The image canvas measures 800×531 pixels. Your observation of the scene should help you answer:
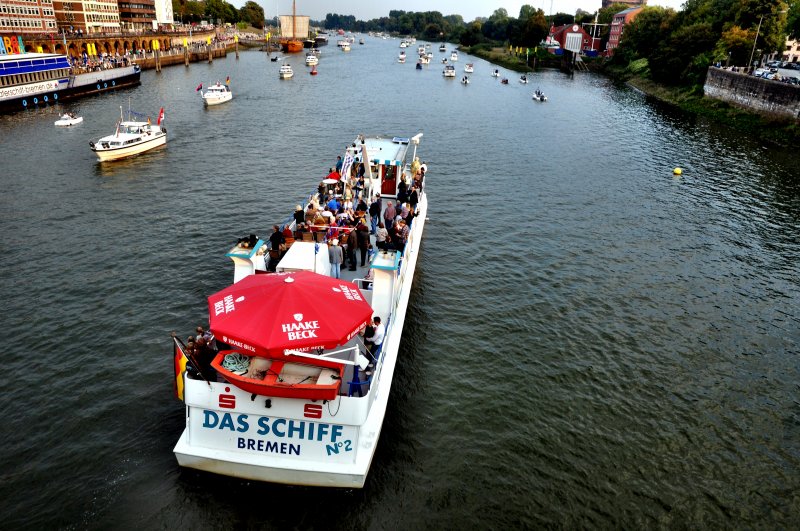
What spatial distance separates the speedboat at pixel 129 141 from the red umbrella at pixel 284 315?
122ft

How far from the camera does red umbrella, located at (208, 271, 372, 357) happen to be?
11984 millimetres

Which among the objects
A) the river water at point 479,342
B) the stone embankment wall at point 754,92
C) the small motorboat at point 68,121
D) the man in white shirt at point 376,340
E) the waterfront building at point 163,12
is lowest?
the river water at point 479,342

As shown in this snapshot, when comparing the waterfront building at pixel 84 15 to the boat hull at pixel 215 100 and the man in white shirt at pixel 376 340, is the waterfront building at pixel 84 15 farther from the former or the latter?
the man in white shirt at pixel 376 340

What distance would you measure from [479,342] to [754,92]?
2458 inches

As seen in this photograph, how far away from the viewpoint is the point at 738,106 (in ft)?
223

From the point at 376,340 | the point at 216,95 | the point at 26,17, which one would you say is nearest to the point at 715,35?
the point at 216,95

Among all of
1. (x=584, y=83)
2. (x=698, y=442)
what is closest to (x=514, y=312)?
(x=698, y=442)

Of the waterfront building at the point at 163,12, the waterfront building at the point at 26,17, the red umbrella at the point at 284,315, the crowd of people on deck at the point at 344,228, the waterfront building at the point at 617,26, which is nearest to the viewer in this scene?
the red umbrella at the point at 284,315

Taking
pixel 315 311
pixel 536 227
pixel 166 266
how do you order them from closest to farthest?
pixel 315 311 → pixel 166 266 → pixel 536 227

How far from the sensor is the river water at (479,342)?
1429 centimetres

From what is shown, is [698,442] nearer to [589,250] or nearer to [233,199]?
[589,250]

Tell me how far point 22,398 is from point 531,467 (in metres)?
16.3

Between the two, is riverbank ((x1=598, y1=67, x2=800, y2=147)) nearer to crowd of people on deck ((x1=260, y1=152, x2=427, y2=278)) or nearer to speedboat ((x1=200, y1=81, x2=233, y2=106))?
crowd of people on deck ((x1=260, y1=152, x2=427, y2=278))

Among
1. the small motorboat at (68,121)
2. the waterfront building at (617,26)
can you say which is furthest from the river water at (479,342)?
the waterfront building at (617,26)
